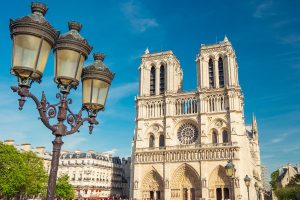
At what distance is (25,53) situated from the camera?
15.0 ft

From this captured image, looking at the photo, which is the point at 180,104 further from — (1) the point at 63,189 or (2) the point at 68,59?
(2) the point at 68,59

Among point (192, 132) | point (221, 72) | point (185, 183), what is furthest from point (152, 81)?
point (185, 183)

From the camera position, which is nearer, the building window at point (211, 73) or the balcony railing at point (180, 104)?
the balcony railing at point (180, 104)

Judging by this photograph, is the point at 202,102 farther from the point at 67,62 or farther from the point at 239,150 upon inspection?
the point at 67,62

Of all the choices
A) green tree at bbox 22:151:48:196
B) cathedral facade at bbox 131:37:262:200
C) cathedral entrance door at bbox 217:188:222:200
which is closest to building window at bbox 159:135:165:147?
cathedral facade at bbox 131:37:262:200

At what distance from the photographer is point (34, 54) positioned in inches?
181

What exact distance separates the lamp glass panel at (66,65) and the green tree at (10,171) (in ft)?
114

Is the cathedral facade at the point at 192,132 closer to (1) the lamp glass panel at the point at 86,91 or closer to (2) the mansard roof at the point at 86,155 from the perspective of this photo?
(2) the mansard roof at the point at 86,155

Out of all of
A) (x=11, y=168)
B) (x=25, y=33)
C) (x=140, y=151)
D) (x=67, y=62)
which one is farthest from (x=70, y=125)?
(x=140, y=151)

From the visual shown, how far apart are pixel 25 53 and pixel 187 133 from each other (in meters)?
48.0

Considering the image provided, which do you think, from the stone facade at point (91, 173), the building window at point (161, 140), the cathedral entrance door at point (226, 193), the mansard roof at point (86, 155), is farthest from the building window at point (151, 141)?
the mansard roof at point (86, 155)

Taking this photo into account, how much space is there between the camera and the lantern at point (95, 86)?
18.4ft

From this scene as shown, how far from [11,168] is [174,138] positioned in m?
25.0

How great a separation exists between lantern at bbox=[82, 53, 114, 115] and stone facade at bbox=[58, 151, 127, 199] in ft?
181
